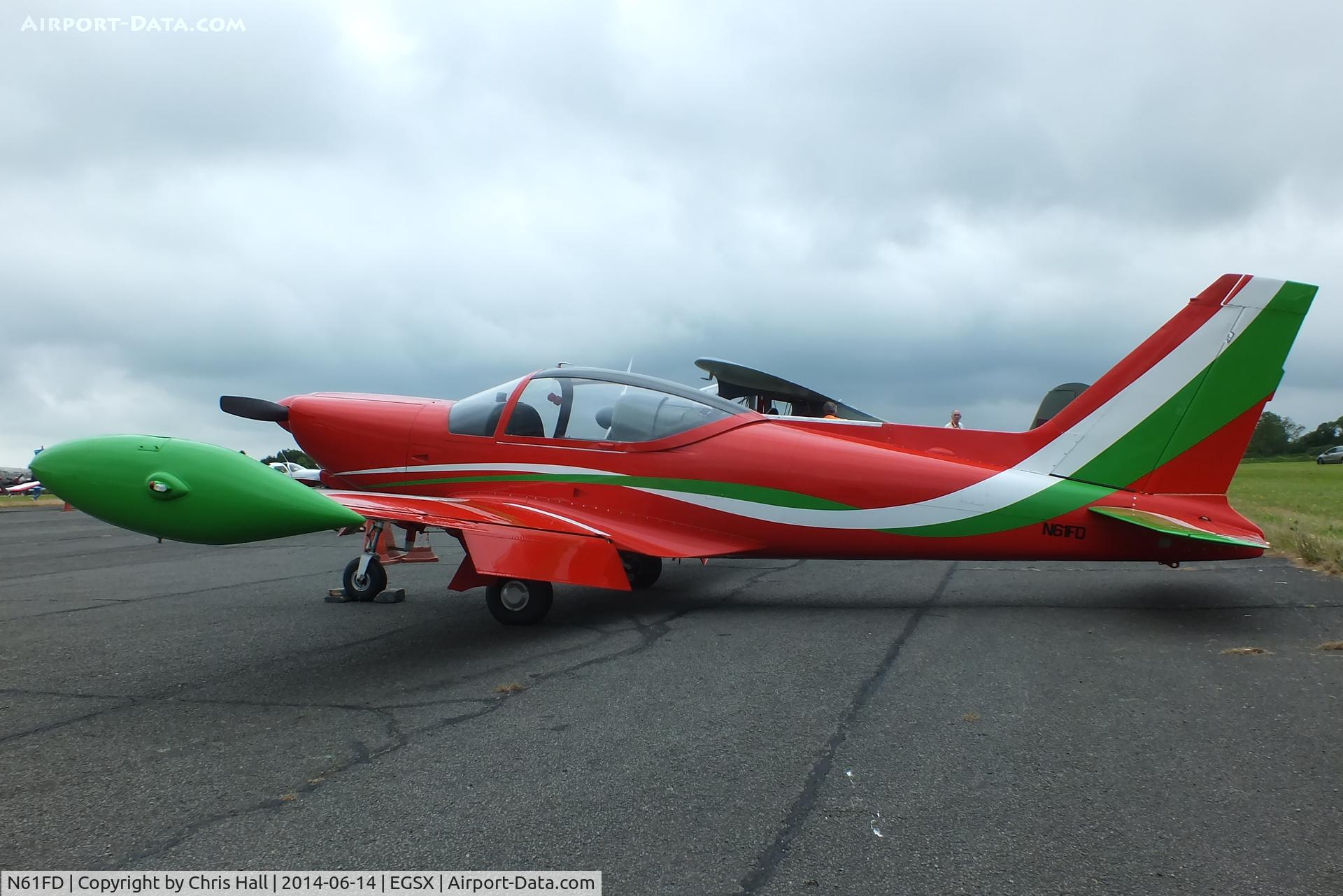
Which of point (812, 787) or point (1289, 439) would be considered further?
point (1289, 439)

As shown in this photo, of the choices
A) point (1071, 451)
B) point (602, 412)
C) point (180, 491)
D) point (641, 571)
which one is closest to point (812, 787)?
point (180, 491)

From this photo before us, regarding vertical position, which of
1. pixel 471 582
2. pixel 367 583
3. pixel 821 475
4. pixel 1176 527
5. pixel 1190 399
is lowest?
pixel 367 583

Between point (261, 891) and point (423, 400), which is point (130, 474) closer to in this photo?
point (261, 891)

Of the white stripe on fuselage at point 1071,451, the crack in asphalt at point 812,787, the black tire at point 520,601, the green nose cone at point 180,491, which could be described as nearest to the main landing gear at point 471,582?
the black tire at point 520,601

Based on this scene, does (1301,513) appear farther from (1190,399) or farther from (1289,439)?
(1289,439)

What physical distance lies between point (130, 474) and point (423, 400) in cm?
423

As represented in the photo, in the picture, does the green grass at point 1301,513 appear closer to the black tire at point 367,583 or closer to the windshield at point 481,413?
the windshield at point 481,413

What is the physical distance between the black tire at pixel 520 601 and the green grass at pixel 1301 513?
816cm

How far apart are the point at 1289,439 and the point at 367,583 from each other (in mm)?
132245

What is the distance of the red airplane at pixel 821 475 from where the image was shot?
6648 mm

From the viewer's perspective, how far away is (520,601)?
6.71 meters

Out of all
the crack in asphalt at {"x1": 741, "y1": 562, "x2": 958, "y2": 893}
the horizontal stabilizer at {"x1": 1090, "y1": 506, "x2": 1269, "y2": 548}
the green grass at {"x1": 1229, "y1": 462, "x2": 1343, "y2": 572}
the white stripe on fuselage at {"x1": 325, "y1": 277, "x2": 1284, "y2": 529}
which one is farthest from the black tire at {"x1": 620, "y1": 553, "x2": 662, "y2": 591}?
the green grass at {"x1": 1229, "y1": 462, "x2": 1343, "y2": 572}

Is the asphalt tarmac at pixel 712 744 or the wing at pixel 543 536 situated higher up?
the wing at pixel 543 536

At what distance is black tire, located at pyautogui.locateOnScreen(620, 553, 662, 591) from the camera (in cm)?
879
